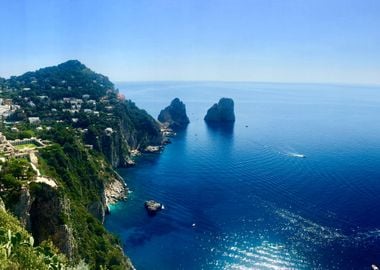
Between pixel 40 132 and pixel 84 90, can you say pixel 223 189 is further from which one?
pixel 84 90

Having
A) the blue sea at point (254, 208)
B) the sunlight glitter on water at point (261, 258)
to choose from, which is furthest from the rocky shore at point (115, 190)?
the sunlight glitter on water at point (261, 258)

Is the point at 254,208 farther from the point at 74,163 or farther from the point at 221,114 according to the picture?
the point at 221,114

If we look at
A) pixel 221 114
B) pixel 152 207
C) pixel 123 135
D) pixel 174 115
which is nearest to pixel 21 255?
pixel 152 207

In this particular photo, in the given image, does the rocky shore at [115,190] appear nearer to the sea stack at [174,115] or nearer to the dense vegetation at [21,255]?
the dense vegetation at [21,255]

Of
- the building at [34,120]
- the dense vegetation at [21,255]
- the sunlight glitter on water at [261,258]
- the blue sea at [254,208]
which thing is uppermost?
the dense vegetation at [21,255]

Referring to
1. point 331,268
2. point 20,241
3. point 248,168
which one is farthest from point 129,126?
point 20,241

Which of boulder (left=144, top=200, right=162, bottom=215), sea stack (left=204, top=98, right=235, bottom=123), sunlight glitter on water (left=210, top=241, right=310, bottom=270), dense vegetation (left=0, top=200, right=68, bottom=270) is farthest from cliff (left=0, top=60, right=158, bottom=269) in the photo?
sea stack (left=204, top=98, right=235, bottom=123)
